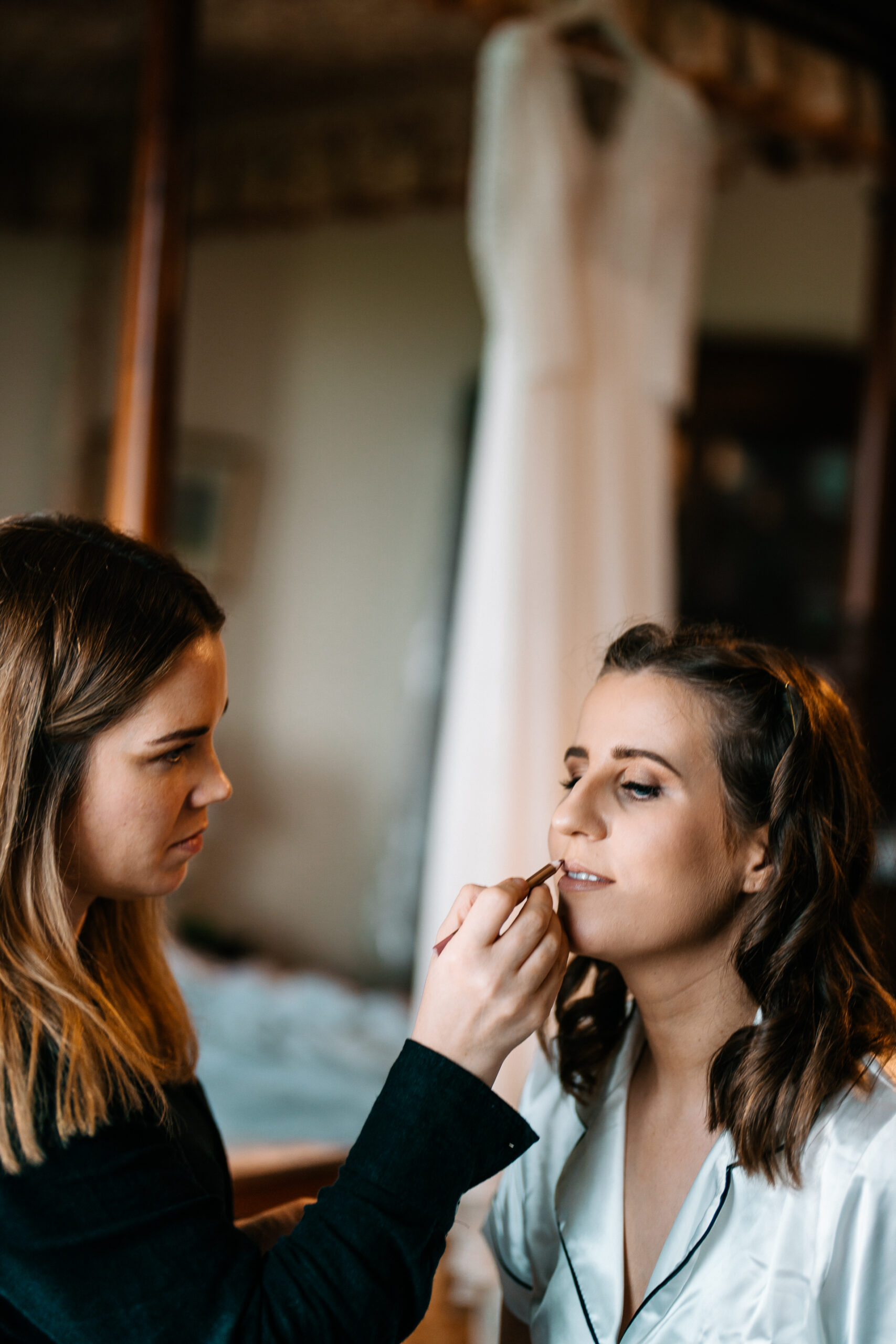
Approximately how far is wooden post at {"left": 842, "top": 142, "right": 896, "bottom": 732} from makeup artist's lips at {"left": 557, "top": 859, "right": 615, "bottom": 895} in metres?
2.31

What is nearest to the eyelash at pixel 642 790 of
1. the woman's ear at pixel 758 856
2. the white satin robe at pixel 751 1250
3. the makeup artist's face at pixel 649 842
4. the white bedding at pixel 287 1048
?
the makeup artist's face at pixel 649 842

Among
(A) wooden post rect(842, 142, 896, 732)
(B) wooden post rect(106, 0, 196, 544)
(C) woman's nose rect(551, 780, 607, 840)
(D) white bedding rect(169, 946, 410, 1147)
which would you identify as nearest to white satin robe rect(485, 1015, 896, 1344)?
(C) woman's nose rect(551, 780, 607, 840)

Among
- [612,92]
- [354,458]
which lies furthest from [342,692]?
[612,92]

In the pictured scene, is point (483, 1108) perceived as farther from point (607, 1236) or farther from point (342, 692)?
point (342, 692)

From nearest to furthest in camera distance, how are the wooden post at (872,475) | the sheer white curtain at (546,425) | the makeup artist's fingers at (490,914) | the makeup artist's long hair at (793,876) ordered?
the makeup artist's fingers at (490,914)
the makeup artist's long hair at (793,876)
the sheer white curtain at (546,425)
the wooden post at (872,475)

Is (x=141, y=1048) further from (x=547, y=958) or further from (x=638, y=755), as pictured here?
(x=638, y=755)

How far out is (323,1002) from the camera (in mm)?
3578

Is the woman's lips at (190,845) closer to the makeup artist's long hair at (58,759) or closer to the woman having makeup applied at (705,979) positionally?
the makeup artist's long hair at (58,759)

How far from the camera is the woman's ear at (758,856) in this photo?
1.13 m

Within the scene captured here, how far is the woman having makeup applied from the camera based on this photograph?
101 cm

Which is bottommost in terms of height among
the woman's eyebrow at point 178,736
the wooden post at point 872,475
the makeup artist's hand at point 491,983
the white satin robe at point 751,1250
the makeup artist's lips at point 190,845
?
the white satin robe at point 751,1250

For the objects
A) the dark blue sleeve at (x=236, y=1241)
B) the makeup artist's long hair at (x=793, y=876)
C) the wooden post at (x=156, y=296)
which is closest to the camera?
the dark blue sleeve at (x=236, y=1241)

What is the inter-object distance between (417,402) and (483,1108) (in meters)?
3.92

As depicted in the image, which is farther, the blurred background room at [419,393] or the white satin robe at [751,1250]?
the blurred background room at [419,393]
